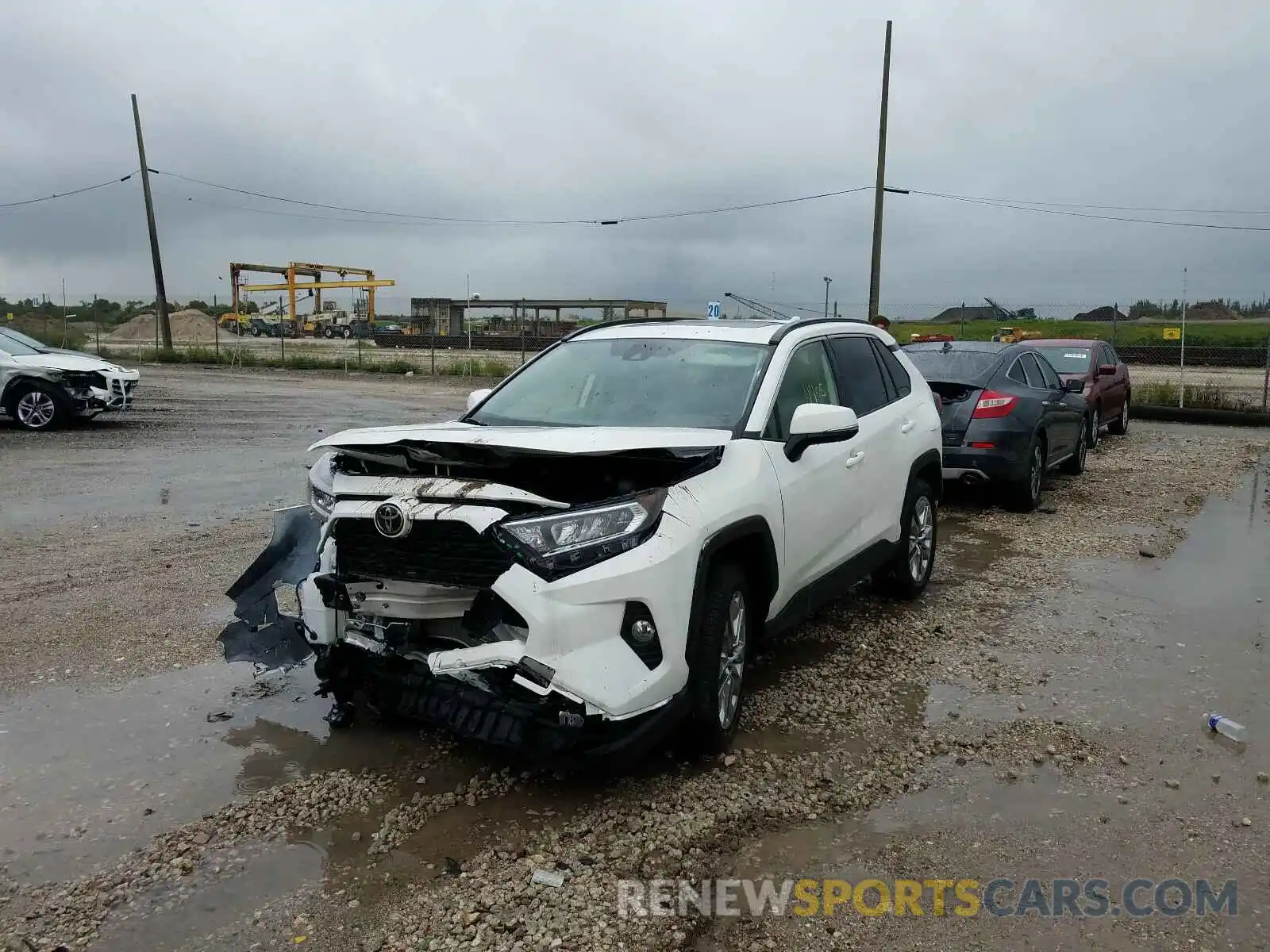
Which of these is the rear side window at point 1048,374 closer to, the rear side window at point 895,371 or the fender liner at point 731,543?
the rear side window at point 895,371

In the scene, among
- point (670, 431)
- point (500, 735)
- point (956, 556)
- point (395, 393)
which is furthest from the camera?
point (395, 393)

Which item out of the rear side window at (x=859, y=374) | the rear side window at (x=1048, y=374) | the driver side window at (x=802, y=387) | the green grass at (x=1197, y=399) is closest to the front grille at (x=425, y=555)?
the driver side window at (x=802, y=387)

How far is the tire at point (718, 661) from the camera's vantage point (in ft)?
12.9

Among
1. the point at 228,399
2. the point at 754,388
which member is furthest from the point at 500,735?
the point at 228,399

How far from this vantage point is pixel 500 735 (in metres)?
3.62

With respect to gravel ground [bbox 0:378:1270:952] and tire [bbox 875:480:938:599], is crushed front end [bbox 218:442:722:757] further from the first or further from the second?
tire [bbox 875:480:938:599]

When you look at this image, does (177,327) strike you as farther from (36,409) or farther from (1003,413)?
(1003,413)

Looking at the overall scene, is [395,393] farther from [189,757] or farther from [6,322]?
[6,322]

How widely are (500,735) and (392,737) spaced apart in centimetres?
100

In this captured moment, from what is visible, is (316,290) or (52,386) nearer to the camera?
(52,386)

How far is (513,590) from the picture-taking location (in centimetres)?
348

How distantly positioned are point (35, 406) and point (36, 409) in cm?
5

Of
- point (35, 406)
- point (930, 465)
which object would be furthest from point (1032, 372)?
point (35, 406)

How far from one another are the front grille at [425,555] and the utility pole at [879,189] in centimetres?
2188
